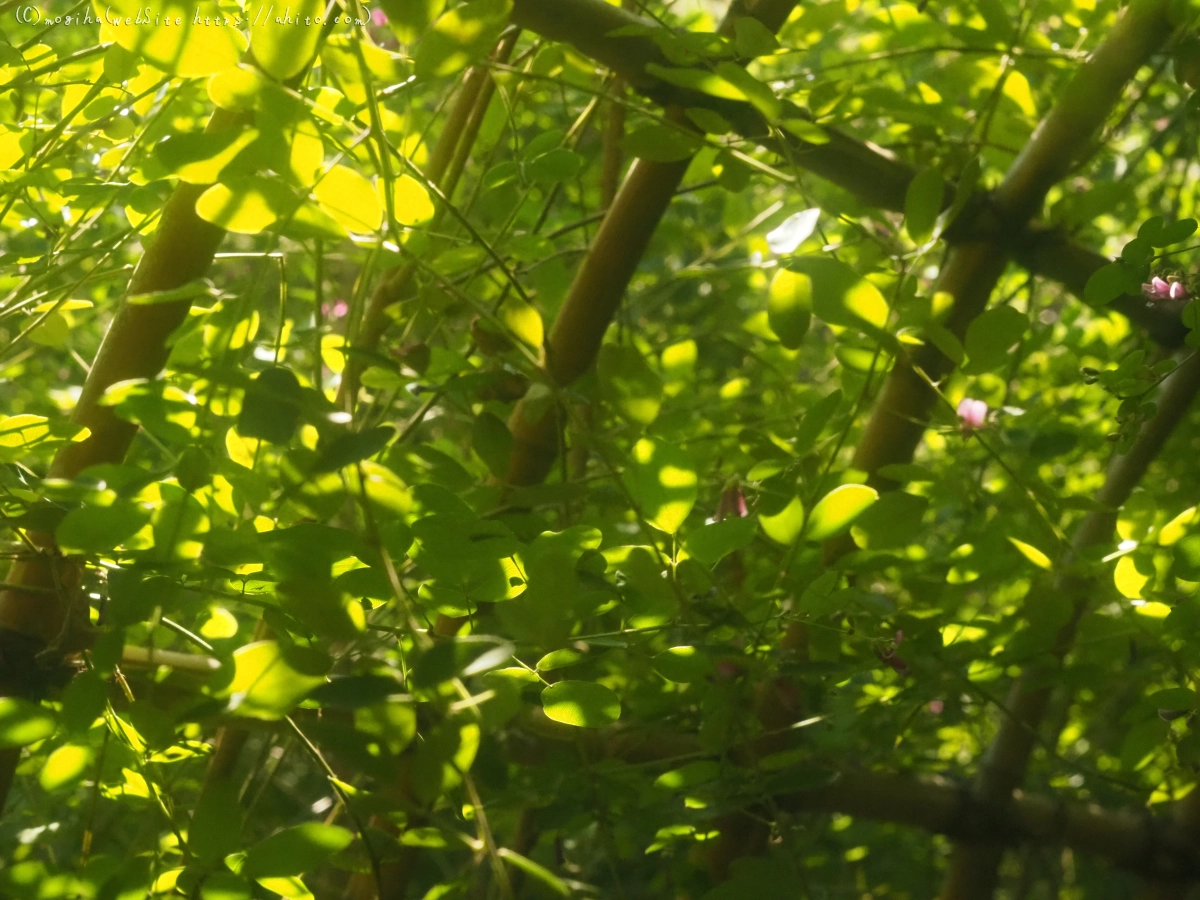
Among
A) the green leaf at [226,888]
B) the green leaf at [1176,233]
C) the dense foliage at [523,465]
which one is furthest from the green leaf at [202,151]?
the green leaf at [1176,233]

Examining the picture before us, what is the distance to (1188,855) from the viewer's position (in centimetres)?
82

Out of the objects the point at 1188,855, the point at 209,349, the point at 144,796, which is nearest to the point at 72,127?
the point at 209,349

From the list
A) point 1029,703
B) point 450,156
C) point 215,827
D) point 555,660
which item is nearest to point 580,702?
point 555,660

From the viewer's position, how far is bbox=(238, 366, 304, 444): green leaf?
0.28 meters

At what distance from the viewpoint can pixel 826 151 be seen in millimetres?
556

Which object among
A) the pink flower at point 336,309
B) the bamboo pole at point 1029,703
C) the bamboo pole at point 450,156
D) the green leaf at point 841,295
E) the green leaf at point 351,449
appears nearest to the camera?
→ the green leaf at point 351,449

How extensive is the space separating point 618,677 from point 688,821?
0.34 ft

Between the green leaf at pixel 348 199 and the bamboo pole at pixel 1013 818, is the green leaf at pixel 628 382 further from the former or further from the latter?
the bamboo pole at pixel 1013 818

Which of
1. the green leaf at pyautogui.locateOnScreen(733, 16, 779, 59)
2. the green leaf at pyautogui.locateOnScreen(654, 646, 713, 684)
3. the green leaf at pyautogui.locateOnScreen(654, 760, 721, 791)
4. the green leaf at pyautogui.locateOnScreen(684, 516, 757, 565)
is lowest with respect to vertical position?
the green leaf at pyautogui.locateOnScreen(654, 760, 721, 791)

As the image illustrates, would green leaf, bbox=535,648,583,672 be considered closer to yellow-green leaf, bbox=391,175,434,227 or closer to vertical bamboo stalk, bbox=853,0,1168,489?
yellow-green leaf, bbox=391,175,434,227

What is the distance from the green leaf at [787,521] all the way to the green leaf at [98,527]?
215 mm

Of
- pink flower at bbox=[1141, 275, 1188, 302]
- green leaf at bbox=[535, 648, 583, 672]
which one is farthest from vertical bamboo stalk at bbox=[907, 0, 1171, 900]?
green leaf at bbox=[535, 648, 583, 672]

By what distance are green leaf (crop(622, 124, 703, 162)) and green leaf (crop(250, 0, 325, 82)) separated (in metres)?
0.17

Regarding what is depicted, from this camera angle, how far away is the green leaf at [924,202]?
15.7 inches
